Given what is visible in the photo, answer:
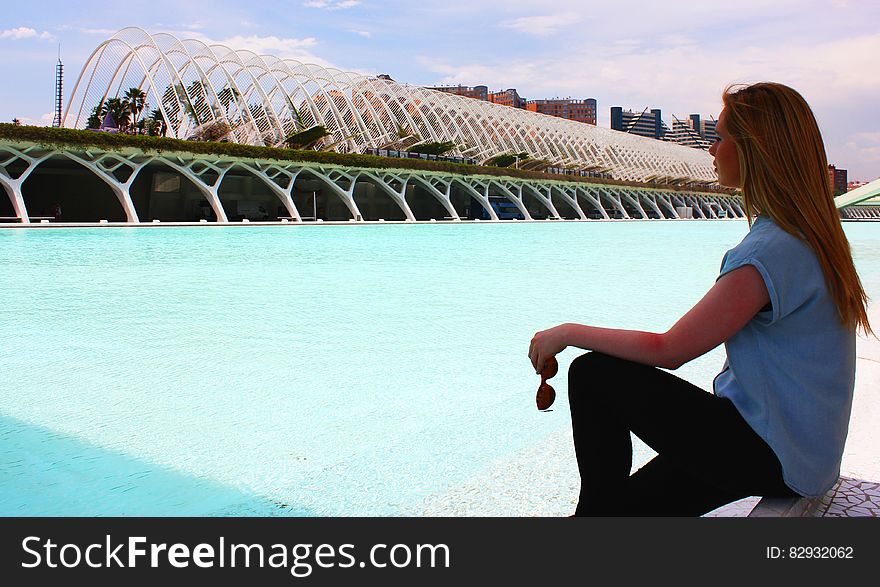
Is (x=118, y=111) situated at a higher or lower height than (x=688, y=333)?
higher

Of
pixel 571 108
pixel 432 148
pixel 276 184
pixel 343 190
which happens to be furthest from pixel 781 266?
pixel 571 108

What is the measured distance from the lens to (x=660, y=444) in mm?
1374

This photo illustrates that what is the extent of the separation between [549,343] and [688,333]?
305 mm

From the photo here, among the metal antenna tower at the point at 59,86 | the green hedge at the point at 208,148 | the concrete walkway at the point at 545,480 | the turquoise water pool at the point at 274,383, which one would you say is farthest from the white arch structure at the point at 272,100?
the metal antenna tower at the point at 59,86

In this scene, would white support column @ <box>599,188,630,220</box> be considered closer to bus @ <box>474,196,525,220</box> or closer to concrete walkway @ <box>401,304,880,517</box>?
bus @ <box>474,196,525,220</box>

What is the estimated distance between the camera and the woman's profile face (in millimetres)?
1333

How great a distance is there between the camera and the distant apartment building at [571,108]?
150 metres

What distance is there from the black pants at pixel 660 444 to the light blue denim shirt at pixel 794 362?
0.16 ft

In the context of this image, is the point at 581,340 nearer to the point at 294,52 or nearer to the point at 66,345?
the point at 66,345

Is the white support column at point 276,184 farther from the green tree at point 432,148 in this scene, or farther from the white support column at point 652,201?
the white support column at point 652,201

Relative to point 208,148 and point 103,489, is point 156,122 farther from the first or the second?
point 103,489

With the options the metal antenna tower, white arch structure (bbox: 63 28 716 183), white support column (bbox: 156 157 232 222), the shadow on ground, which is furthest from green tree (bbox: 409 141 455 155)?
the metal antenna tower

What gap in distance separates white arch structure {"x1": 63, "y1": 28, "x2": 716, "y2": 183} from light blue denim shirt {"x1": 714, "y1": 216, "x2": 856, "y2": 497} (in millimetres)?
35572
